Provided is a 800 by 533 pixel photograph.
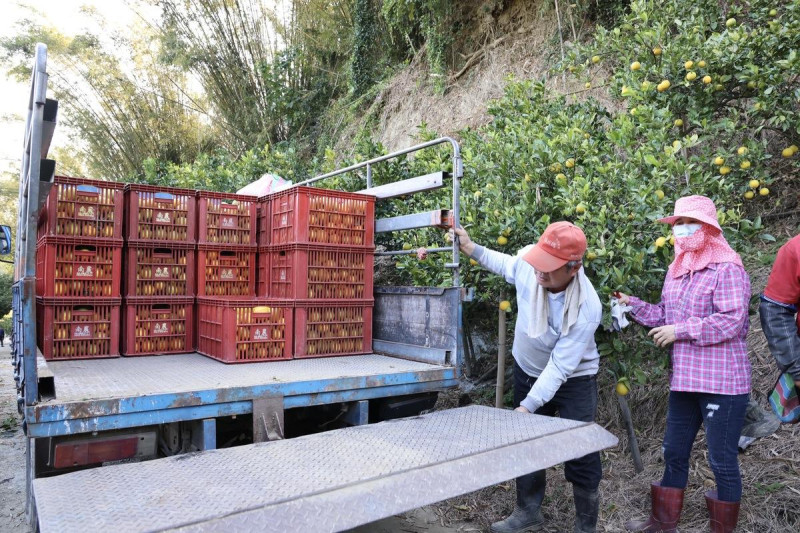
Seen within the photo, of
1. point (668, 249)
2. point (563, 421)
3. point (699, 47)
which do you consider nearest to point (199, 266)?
point (563, 421)

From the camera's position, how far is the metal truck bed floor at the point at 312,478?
1889 millimetres

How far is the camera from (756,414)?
11.6ft

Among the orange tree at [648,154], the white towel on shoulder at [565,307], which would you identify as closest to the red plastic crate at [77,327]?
the orange tree at [648,154]

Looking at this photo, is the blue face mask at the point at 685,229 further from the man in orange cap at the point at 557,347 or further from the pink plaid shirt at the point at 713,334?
→ the man in orange cap at the point at 557,347

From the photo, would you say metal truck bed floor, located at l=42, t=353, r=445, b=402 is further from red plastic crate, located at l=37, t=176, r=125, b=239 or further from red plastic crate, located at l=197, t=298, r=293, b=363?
red plastic crate, located at l=37, t=176, r=125, b=239

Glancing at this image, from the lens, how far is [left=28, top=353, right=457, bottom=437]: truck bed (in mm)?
2525

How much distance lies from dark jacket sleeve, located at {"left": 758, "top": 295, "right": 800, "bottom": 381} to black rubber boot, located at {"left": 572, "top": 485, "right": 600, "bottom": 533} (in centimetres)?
122

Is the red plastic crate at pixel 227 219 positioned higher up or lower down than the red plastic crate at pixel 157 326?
higher up

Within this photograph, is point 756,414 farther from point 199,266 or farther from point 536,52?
point 536,52

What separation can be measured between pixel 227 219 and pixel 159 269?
0.68 metres

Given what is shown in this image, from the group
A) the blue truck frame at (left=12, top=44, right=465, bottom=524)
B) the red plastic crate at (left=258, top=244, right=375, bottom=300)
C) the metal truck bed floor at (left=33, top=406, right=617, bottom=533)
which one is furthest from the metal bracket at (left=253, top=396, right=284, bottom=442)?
the red plastic crate at (left=258, top=244, right=375, bottom=300)

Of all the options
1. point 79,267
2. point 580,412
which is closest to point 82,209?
point 79,267

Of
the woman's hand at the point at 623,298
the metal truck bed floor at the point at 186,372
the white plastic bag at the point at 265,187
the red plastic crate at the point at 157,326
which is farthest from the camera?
the white plastic bag at the point at 265,187

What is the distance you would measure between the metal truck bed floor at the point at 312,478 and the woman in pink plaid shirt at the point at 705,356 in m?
0.67
